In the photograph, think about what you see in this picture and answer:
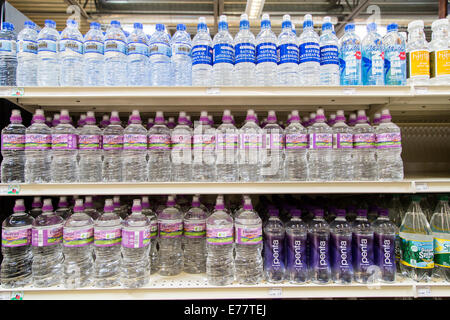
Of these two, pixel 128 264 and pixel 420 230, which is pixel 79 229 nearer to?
pixel 128 264

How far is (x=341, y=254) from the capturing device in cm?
147

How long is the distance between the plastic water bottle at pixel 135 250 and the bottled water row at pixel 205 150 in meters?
0.28

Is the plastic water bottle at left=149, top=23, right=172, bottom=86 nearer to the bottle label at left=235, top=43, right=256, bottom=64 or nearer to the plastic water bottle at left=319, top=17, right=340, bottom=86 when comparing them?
the bottle label at left=235, top=43, right=256, bottom=64

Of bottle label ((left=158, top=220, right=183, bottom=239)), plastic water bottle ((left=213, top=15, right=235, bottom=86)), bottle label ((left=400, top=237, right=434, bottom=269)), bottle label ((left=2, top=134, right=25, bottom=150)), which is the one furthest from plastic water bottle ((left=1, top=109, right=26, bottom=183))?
bottle label ((left=400, top=237, right=434, bottom=269))

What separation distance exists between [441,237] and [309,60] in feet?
4.73

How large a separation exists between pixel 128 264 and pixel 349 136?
1.64 metres

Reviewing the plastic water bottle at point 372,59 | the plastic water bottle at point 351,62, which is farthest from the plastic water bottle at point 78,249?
the plastic water bottle at point 372,59

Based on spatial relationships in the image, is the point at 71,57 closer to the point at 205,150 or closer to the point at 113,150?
the point at 113,150

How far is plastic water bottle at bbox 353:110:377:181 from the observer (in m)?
1.48

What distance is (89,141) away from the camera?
149cm

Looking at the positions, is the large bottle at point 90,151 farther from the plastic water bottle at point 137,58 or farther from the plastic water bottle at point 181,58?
the plastic water bottle at point 181,58

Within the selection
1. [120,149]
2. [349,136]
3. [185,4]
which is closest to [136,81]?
[120,149]

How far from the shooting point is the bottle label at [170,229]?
1.61 meters

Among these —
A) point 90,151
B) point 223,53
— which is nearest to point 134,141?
point 90,151
